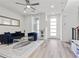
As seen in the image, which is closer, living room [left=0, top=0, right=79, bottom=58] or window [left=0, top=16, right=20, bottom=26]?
living room [left=0, top=0, right=79, bottom=58]

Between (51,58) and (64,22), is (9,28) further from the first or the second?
(51,58)

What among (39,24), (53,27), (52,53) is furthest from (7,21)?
(53,27)

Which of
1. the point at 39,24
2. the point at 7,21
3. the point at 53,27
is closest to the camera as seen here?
the point at 7,21

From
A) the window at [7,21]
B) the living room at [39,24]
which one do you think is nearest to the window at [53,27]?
the living room at [39,24]

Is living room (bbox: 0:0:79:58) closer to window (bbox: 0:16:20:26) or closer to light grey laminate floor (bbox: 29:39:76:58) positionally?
window (bbox: 0:16:20:26)

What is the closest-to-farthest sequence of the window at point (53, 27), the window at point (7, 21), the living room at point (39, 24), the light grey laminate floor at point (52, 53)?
the light grey laminate floor at point (52, 53) < the living room at point (39, 24) < the window at point (7, 21) < the window at point (53, 27)

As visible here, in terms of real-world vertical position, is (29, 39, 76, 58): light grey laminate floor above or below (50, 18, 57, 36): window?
below

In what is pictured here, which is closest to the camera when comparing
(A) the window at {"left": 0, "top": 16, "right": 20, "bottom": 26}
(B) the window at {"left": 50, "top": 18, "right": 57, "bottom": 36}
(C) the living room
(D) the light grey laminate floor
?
(D) the light grey laminate floor

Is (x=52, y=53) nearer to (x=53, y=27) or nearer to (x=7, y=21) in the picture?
(x=7, y=21)

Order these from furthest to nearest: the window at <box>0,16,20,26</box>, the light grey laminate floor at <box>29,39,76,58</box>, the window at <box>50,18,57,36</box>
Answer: the window at <box>50,18,57,36</box>
the window at <box>0,16,20,26</box>
the light grey laminate floor at <box>29,39,76,58</box>

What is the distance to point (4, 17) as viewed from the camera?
8.40 m

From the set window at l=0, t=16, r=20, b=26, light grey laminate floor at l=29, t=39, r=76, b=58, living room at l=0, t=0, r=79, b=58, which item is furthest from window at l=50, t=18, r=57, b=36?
light grey laminate floor at l=29, t=39, r=76, b=58

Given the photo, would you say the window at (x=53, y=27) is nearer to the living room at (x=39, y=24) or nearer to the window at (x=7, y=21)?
the living room at (x=39, y=24)

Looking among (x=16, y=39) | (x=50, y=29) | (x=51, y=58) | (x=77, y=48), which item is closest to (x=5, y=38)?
(x=16, y=39)
